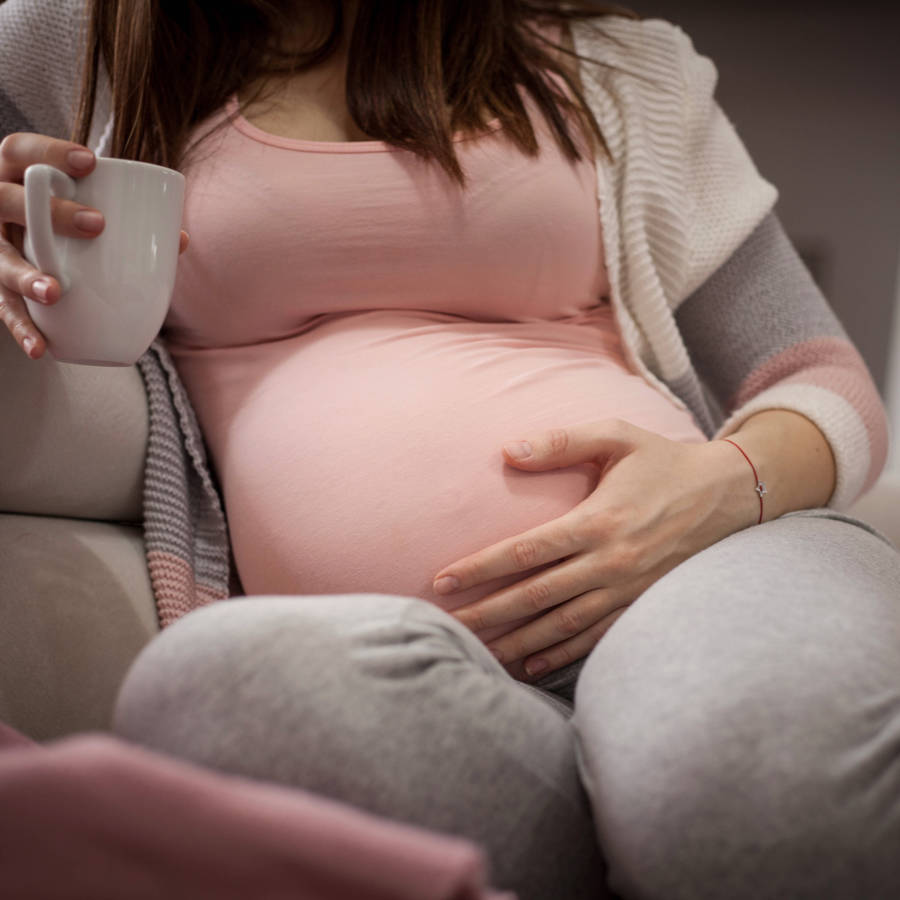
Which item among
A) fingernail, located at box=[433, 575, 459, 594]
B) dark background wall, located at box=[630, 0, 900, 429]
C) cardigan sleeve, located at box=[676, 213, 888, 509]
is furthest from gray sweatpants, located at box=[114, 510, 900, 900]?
dark background wall, located at box=[630, 0, 900, 429]

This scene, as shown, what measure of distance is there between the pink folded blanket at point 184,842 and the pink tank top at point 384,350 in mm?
314

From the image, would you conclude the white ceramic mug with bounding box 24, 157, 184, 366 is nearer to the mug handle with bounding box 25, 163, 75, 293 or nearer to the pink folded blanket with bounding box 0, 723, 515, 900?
the mug handle with bounding box 25, 163, 75, 293

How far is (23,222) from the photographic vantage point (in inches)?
23.8

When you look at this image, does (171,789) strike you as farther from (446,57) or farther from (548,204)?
(446,57)

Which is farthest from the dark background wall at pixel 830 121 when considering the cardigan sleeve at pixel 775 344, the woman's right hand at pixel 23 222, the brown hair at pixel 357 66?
the woman's right hand at pixel 23 222

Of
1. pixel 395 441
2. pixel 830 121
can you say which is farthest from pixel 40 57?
pixel 830 121

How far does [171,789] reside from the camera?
312 mm

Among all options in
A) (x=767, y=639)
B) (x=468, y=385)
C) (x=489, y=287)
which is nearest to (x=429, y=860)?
(x=767, y=639)

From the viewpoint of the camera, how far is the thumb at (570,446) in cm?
63

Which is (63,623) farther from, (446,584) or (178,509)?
(446,584)

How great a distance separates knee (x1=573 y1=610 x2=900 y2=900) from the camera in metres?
0.37

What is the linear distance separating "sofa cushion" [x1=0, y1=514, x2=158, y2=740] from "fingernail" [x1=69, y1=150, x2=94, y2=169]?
28 centimetres

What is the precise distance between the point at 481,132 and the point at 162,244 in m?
0.33

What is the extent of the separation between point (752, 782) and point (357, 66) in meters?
0.69
